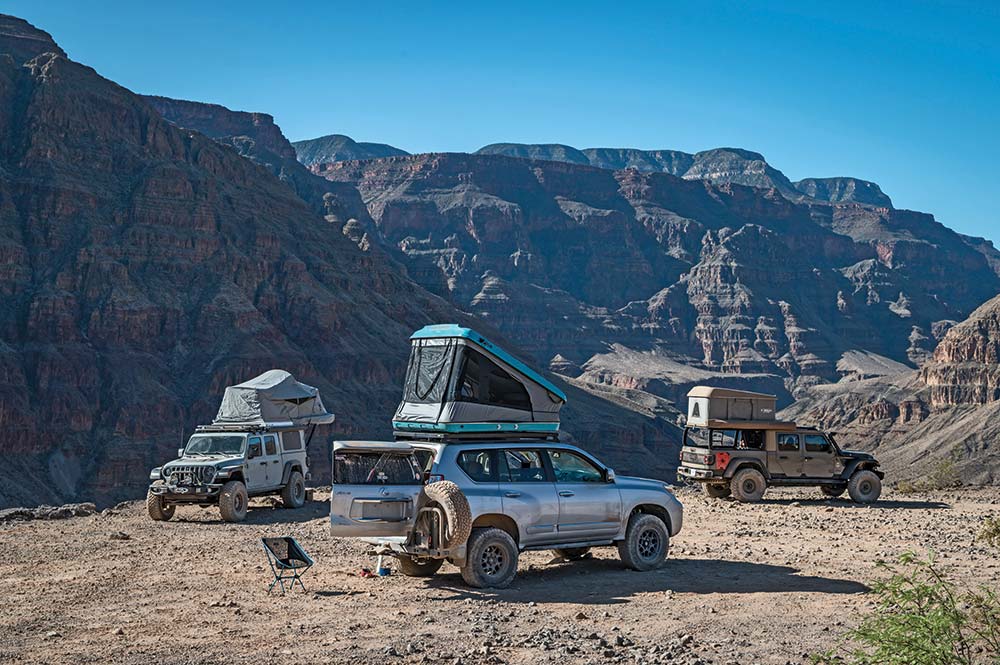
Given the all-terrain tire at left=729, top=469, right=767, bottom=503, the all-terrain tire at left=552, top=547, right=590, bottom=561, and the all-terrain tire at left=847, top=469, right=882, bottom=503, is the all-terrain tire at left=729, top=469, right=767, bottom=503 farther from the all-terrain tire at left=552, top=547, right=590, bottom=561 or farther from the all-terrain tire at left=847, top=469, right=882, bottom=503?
the all-terrain tire at left=552, top=547, right=590, bottom=561

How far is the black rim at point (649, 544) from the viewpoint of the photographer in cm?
1496

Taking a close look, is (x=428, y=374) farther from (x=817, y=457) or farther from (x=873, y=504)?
(x=873, y=504)

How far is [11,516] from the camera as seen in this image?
76.8ft

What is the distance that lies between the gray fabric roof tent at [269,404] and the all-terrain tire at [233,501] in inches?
118

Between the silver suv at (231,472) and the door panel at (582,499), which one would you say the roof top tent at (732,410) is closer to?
the silver suv at (231,472)

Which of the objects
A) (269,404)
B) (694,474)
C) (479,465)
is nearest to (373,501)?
(479,465)

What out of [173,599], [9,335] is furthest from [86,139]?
[173,599]

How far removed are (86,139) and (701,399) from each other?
84.7 meters

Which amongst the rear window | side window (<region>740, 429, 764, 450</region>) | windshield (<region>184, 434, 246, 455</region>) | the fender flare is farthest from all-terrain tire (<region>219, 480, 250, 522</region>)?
side window (<region>740, 429, 764, 450</region>)

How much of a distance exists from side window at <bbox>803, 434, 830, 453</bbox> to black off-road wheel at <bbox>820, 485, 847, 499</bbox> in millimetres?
879

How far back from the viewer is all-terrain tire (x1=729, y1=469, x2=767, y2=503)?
24.9m

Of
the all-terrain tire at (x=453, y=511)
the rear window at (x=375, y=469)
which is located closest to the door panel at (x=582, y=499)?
the all-terrain tire at (x=453, y=511)

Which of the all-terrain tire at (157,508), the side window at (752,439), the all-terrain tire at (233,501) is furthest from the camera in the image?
the side window at (752,439)

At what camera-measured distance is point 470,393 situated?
1475 cm
